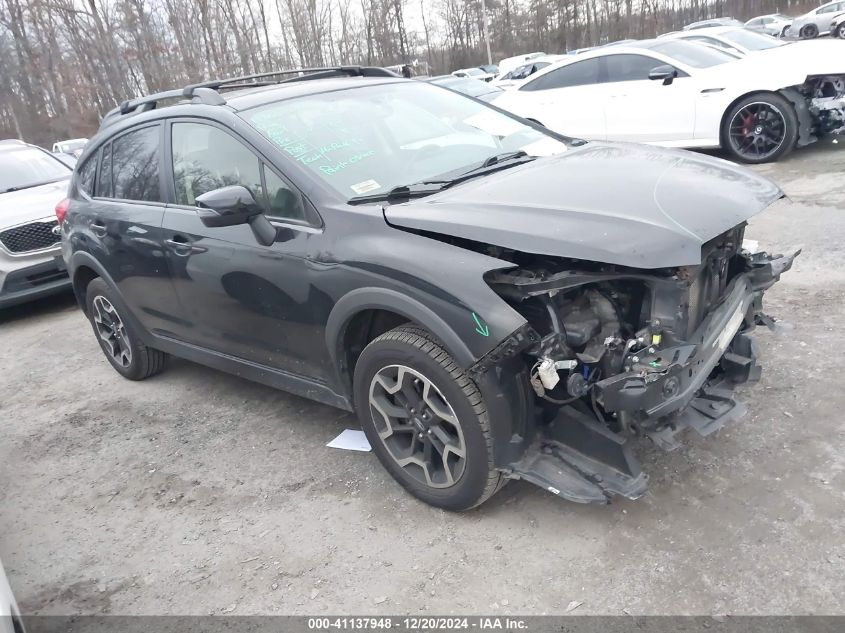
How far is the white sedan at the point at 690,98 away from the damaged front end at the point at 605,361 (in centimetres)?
615

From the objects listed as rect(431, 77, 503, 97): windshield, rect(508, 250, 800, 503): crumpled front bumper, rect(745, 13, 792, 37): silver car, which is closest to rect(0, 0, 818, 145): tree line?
rect(745, 13, 792, 37): silver car

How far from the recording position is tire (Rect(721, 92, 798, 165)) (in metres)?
7.83

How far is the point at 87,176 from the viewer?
4824 mm

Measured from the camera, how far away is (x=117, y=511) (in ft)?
11.5

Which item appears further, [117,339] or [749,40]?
[749,40]

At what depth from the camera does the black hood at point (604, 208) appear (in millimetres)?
2467

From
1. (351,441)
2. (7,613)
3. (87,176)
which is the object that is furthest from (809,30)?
(7,613)

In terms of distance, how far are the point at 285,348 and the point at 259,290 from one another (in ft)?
1.06

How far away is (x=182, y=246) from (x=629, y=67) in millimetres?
7177

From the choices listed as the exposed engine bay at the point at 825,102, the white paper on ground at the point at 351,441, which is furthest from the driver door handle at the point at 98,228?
the exposed engine bay at the point at 825,102

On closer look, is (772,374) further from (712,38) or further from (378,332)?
(712,38)

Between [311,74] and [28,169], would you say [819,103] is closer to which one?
[311,74]

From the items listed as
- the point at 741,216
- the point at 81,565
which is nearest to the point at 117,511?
the point at 81,565

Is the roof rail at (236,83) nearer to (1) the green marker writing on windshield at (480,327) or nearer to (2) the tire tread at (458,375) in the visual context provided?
(2) the tire tread at (458,375)
